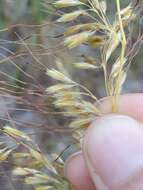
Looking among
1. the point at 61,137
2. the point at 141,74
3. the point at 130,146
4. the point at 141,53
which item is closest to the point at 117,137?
the point at 130,146

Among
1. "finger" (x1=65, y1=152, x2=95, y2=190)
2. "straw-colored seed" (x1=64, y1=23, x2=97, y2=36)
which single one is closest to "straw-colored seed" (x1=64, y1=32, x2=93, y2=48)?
"straw-colored seed" (x1=64, y1=23, x2=97, y2=36)

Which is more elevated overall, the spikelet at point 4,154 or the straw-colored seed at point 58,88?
the straw-colored seed at point 58,88

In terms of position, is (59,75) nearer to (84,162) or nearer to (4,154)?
(4,154)

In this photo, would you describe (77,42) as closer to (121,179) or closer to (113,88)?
(113,88)

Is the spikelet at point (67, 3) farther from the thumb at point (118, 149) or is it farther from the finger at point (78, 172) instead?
the finger at point (78, 172)

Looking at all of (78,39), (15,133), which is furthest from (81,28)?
(15,133)

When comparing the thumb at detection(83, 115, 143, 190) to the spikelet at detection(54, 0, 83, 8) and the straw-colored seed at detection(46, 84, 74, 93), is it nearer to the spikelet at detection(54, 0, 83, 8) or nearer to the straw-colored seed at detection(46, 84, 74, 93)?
the straw-colored seed at detection(46, 84, 74, 93)

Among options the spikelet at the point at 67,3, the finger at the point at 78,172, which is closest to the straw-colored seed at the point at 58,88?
the spikelet at the point at 67,3
